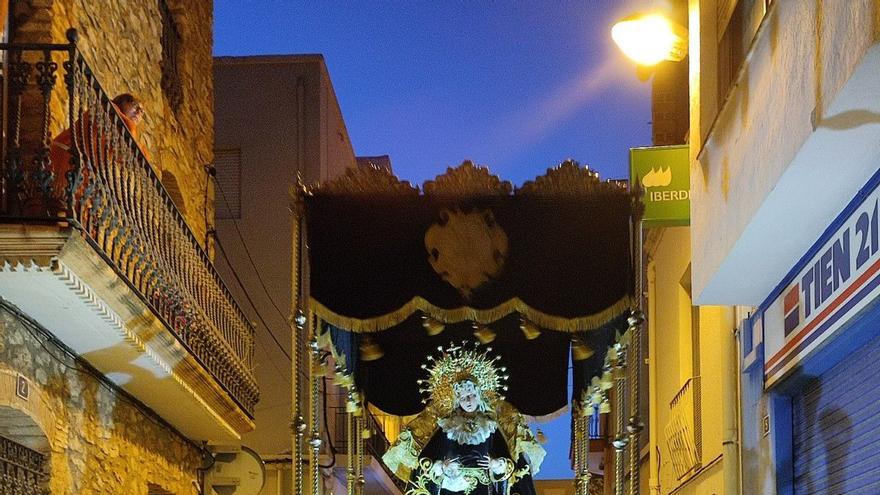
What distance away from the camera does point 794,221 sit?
23.2 feet

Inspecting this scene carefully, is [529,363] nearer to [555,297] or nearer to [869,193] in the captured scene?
[555,297]

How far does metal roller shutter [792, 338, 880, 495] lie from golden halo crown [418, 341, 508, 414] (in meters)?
2.42

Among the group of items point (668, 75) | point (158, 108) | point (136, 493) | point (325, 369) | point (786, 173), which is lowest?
point (136, 493)

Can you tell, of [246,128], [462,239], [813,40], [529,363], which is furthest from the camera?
[246,128]

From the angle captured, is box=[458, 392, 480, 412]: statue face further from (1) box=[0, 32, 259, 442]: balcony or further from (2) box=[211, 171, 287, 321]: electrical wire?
(2) box=[211, 171, 287, 321]: electrical wire

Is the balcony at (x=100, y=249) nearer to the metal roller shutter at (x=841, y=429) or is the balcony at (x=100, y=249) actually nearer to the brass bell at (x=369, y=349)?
the brass bell at (x=369, y=349)

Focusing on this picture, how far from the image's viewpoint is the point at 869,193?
609 centimetres

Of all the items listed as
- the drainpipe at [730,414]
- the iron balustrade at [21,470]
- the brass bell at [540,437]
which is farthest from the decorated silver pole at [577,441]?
the iron balustrade at [21,470]

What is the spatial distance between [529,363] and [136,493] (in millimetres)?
3993

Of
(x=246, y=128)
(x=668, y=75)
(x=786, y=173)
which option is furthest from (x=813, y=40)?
(x=246, y=128)

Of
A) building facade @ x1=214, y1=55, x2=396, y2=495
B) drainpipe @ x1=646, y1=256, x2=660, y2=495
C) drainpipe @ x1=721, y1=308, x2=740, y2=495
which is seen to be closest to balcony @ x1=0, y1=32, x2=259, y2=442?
drainpipe @ x1=721, y1=308, x2=740, y2=495

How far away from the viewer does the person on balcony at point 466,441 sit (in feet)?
30.3

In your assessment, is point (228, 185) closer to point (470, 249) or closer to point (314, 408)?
point (314, 408)

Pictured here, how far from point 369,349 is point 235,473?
4.60 meters
